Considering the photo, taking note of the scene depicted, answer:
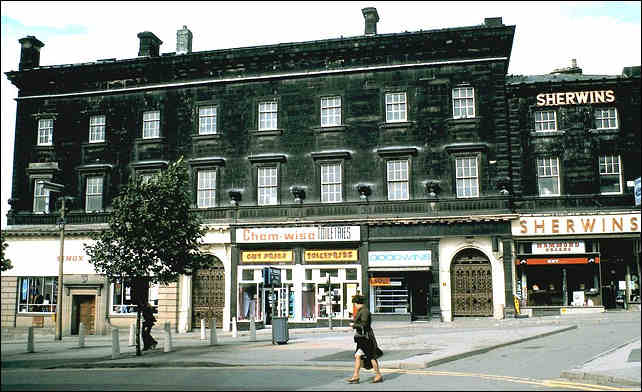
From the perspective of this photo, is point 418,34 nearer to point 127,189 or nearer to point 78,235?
point 127,189

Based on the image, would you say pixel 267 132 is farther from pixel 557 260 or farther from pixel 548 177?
pixel 557 260

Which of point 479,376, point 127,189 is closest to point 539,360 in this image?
point 479,376

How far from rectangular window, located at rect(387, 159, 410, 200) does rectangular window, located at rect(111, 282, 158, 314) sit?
→ 13671 millimetres

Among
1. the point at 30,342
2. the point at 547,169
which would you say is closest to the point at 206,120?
the point at 30,342

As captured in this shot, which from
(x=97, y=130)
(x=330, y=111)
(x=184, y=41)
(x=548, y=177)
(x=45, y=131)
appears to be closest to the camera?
(x=548, y=177)

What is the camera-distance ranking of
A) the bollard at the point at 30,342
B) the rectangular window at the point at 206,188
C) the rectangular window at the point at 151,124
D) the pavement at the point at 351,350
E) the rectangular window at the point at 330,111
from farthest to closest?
the rectangular window at the point at 151,124 → the rectangular window at the point at 206,188 → the rectangular window at the point at 330,111 → the bollard at the point at 30,342 → the pavement at the point at 351,350

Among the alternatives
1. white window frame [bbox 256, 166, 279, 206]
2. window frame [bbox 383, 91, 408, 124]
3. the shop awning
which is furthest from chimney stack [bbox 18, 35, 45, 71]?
the shop awning

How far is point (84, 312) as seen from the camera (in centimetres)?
3778

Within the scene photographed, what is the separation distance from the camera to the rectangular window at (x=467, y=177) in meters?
33.5

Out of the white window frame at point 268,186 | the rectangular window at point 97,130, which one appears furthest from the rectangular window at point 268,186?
the rectangular window at point 97,130

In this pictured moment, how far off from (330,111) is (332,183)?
3.87m

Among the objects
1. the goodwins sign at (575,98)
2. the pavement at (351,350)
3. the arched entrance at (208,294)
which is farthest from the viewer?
the arched entrance at (208,294)

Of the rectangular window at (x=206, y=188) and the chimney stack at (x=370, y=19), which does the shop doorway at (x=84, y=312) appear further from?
the chimney stack at (x=370, y=19)

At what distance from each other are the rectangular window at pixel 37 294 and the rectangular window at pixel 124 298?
3550 millimetres
